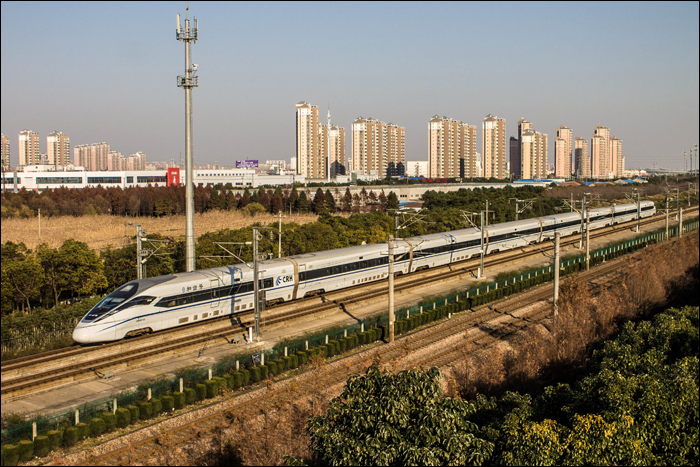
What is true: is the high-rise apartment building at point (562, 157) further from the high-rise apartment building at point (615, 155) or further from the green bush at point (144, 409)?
the green bush at point (144, 409)

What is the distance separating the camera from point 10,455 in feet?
34.7

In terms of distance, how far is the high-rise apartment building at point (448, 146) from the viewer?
404 feet

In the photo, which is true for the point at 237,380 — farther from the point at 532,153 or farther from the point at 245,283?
the point at 532,153

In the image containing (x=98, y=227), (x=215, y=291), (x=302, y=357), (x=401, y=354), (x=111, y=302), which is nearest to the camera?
(x=111, y=302)

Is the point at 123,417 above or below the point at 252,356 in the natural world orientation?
below

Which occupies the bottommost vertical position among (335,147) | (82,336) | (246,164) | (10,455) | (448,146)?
(10,455)

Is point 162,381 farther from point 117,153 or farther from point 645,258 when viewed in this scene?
point 117,153

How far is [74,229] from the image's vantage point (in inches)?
1111

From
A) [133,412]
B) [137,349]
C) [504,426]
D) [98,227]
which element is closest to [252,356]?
[137,349]

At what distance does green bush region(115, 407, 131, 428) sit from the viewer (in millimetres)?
13816

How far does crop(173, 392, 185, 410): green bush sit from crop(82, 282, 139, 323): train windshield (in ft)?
15.0

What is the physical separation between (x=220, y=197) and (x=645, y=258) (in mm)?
44839

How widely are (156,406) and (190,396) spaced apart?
1.06 metres

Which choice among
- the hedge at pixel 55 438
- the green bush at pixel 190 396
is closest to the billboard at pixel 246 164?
the green bush at pixel 190 396
